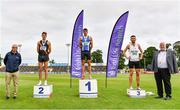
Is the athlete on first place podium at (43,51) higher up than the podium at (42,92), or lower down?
higher up

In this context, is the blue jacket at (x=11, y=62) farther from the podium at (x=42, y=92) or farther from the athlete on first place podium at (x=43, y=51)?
the podium at (x=42, y=92)

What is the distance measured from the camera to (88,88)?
43.5 feet

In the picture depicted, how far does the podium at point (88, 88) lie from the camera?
13.2 metres

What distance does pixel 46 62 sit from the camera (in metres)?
13.3

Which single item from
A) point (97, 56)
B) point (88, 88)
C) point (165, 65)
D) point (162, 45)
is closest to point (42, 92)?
point (88, 88)

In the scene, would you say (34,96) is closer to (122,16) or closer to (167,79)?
(167,79)

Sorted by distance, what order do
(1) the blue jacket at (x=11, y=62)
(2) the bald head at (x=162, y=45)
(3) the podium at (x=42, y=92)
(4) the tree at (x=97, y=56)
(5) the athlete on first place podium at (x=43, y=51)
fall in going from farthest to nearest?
(4) the tree at (x=97, y=56) < (5) the athlete on first place podium at (x=43, y=51) < (2) the bald head at (x=162, y=45) < (3) the podium at (x=42, y=92) < (1) the blue jacket at (x=11, y=62)

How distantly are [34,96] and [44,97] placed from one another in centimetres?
42

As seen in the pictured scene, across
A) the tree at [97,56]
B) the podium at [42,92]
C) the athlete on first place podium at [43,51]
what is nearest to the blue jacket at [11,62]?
the athlete on first place podium at [43,51]

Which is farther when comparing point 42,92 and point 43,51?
point 43,51

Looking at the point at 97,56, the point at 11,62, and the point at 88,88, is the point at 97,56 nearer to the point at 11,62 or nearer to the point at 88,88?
the point at 88,88

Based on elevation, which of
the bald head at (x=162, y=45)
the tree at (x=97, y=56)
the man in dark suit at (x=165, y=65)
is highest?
the tree at (x=97, y=56)

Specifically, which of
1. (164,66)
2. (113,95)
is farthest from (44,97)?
(164,66)

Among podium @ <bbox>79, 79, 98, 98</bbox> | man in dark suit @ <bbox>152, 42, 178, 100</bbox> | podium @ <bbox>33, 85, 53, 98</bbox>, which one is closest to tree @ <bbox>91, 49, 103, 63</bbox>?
man in dark suit @ <bbox>152, 42, 178, 100</bbox>
